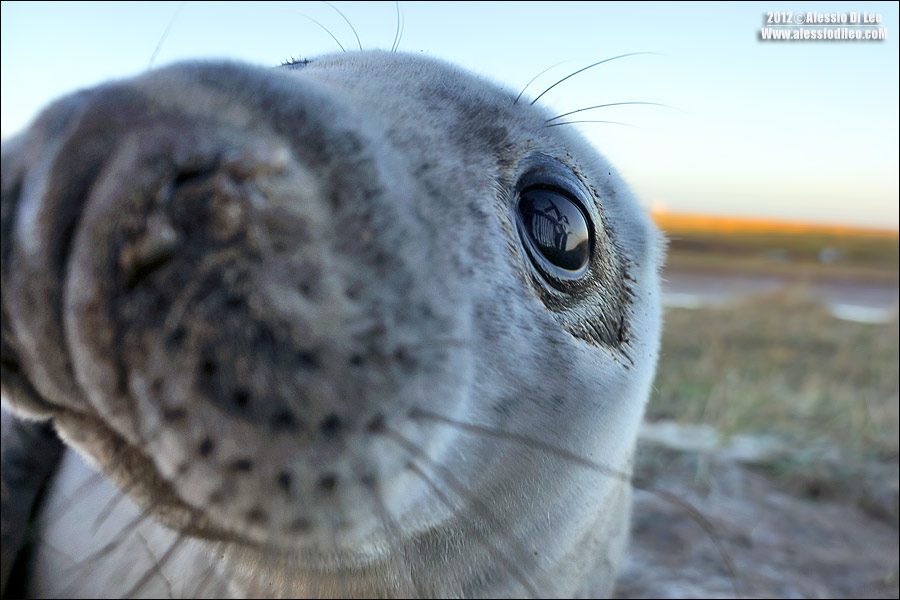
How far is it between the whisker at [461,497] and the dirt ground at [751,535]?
43.7 inches

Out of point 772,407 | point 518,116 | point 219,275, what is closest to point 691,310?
point 772,407

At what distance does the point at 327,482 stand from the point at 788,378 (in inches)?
248

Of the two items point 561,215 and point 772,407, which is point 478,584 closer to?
point 561,215

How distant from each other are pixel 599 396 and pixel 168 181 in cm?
100

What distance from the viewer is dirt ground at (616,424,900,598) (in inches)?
106

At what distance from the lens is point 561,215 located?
1.51 m

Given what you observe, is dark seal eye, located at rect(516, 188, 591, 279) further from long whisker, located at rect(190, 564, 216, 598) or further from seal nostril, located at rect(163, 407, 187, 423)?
long whisker, located at rect(190, 564, 216, 598)

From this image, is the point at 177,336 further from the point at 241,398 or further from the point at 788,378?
the point at 788,378

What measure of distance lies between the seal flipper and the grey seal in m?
1.02

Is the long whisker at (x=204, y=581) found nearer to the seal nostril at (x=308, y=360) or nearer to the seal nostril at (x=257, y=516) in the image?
the seal nostril at (x=257, y=516)

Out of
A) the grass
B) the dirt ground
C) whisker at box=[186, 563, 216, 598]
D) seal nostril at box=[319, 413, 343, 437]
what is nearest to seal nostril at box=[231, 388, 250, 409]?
seal nostril at box=[319, 413, 343, 437]

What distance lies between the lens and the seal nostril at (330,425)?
0.94 m

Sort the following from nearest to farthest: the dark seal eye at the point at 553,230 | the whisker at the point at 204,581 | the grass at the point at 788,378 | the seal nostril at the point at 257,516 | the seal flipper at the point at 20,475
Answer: the seal nostril at the point at 257,516 < the dark seal eye at the point at 553,230 < the whisker at the point at 204,581 < the seal flipper at the point at 20,475 < the grass at the point at 788,378

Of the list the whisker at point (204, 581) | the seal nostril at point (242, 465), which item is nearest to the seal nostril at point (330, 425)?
the seal nostril at point (242, 465)
